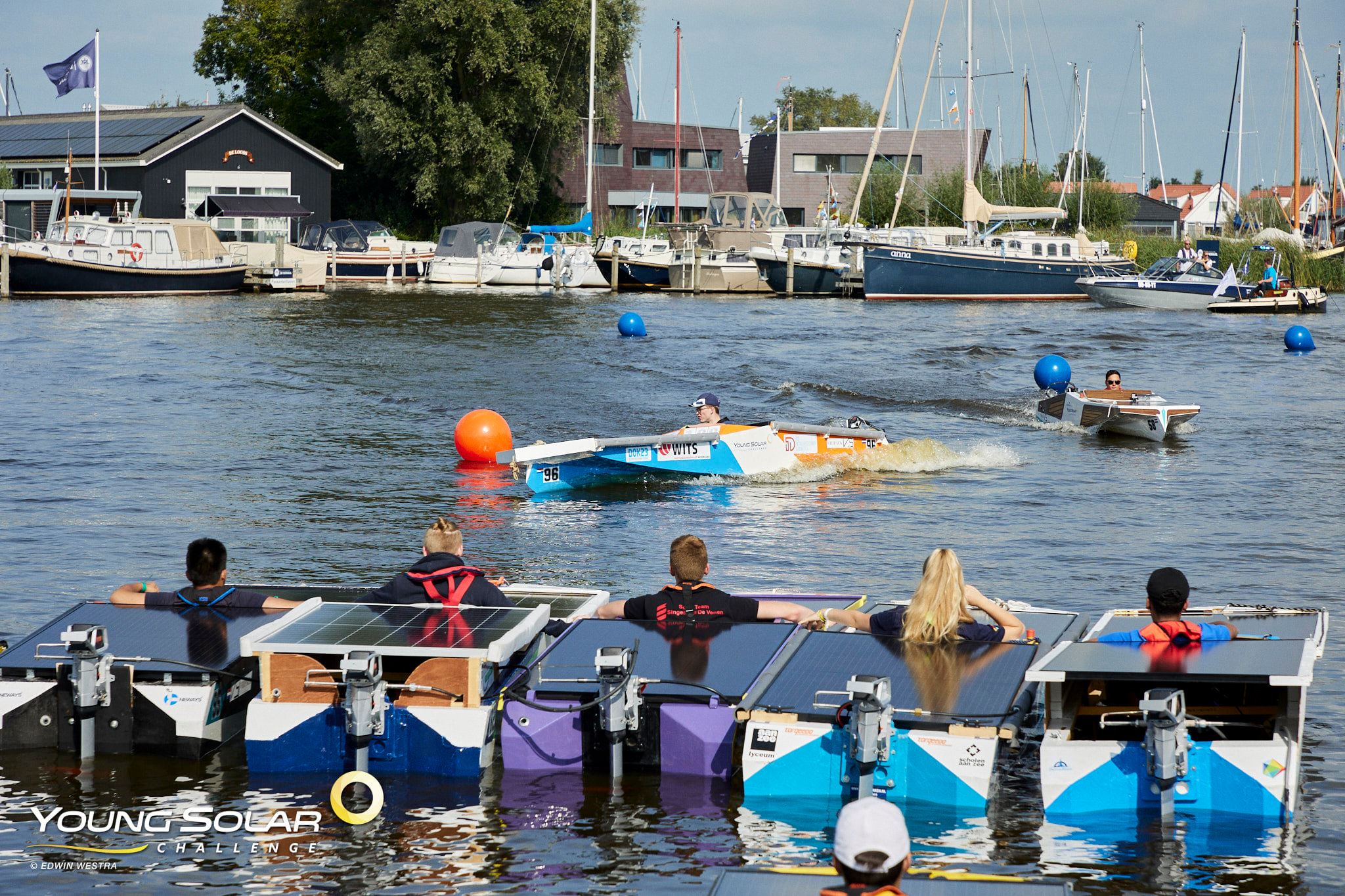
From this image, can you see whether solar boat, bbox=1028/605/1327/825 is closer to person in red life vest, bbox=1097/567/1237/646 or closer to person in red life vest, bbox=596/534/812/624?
person in red life vest, bbox=1097/567/1237/646

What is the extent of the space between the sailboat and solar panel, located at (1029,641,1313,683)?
46.1 meters

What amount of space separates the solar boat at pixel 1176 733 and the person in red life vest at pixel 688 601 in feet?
6.81

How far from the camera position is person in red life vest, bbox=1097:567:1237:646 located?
25.7 feet

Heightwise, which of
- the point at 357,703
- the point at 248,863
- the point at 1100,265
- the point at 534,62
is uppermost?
the point at 534,62

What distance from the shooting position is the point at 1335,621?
11773 mm

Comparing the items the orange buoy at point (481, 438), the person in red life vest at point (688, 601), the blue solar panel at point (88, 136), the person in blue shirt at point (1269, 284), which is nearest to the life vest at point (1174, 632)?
the person in red life vest at point (688, 601)

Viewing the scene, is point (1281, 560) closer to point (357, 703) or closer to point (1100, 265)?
point (357, 703)

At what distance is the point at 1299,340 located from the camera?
37.5 metres

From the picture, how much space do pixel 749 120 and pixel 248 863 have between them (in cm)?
9200

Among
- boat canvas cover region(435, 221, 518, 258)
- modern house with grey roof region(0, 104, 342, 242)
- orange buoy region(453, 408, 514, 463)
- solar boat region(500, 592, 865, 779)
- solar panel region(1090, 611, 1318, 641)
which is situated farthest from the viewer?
boat canvas cover region(435, 221, 518, 258)

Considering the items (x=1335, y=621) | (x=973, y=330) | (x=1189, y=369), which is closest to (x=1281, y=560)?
(x=1335, y=621)

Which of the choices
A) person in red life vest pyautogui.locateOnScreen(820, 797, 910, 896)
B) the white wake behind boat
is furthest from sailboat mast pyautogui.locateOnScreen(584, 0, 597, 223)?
person in red life vest pyautogui.locateOnScreen(820, 797, 910, 896)

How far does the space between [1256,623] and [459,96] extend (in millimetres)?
56341

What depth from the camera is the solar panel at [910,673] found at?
7531 mm
